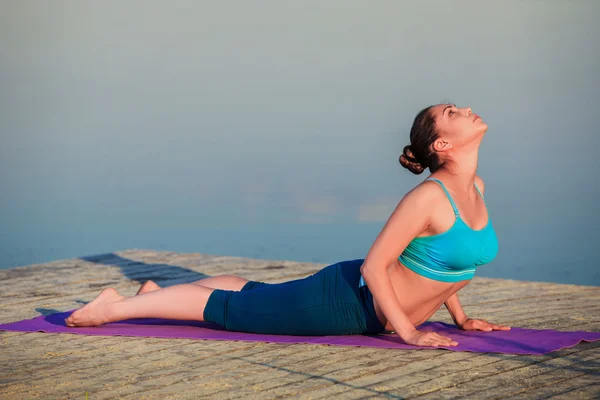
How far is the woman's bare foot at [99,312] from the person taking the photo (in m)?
4.23

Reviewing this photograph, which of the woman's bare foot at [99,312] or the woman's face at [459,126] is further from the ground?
the woman's face at [459,126]

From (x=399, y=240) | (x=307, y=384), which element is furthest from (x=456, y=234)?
(x=307, y=384)

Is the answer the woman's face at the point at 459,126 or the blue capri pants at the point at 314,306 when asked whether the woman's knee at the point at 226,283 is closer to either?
the blue capri pants at the point at 314,306

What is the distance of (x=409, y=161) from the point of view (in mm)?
3855

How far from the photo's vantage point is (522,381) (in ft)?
10.1

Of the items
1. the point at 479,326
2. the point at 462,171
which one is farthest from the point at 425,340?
the point at 462,171

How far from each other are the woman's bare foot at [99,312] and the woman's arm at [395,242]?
1.35m

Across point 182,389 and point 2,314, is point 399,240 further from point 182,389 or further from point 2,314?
point 2,314

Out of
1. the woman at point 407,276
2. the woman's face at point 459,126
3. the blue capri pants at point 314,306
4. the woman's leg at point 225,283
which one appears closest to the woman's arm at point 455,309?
the woman at point 407,276

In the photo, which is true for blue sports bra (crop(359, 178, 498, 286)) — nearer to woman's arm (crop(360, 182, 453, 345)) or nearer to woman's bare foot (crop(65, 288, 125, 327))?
woman's arm (crop(360, 182, 453, 345))

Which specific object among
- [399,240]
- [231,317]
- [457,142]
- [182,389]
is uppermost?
[457,142]

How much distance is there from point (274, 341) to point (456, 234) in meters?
0.95

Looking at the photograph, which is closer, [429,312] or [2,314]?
[429,312]

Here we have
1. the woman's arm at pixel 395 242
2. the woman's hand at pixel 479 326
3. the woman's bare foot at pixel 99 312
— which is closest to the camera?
the woman's arm at pixel 395 242
